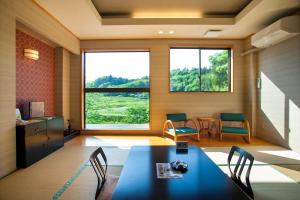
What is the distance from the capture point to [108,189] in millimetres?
1841

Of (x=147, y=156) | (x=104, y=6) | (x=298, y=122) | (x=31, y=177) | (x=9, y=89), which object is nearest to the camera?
(x=147, y=156)

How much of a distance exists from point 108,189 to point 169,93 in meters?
4.51

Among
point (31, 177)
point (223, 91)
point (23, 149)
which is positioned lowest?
point (31, 177)

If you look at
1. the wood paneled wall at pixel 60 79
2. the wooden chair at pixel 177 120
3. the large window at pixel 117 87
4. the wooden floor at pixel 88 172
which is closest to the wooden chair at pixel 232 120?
the wooden floor at pixel 88 172

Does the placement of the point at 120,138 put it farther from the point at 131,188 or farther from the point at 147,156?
the point at 131,188

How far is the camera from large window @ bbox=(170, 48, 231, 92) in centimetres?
618

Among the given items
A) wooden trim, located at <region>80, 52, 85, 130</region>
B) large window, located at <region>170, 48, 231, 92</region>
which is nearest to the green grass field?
wooden trim, located at <region>80, 52, 85, 130</region>

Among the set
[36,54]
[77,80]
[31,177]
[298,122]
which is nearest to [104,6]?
[36,54]

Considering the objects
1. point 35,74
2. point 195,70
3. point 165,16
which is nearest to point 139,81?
point 195,70

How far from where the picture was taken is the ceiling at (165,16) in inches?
157

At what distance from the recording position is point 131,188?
4.59 feet

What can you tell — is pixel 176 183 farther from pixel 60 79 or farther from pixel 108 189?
pixel 60 79

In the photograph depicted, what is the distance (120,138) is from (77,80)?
2346 mm

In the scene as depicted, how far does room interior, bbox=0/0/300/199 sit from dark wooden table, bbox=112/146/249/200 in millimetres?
1139
